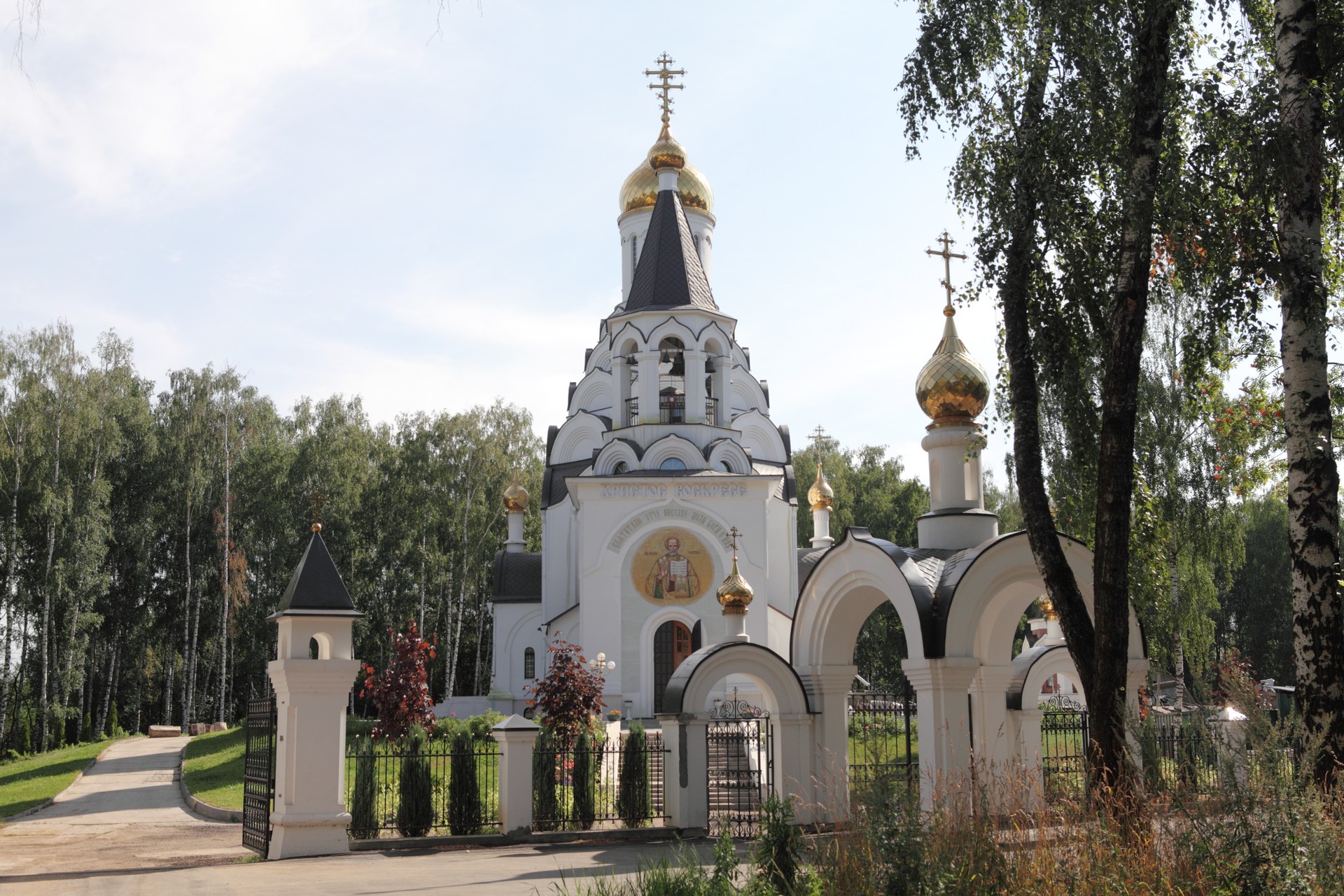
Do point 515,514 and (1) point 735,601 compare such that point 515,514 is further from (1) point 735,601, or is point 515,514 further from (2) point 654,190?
(1) point 735,601


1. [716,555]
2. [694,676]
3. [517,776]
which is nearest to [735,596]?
[694,676]

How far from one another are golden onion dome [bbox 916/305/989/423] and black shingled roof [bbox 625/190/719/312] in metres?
12.8

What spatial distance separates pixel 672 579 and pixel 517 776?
12315 mm

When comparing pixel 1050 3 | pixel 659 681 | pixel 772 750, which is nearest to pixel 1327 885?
pixel 1050 3

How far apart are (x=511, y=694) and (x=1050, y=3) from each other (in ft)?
77.7

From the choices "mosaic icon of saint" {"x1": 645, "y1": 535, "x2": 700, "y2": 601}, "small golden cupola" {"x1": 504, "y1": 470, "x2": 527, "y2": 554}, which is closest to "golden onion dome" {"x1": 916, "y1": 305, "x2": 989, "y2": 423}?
"mosaic icon of saint" {"x1": 645, "y1": 535, "x2": 700, "y2": 601}

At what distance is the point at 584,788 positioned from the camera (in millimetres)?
12727

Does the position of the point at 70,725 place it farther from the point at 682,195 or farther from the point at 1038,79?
the point at 1038,79

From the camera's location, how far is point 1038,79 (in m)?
8.41

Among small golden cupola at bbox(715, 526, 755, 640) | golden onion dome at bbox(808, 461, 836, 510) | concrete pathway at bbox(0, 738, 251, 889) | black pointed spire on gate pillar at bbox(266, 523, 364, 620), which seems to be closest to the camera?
concrete pathway at bbox(0, 738, 251, 889)

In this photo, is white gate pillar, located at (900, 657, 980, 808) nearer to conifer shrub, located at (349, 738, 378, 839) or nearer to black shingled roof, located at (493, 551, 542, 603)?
conifer shrub, located at (349, 738, 378, 839)

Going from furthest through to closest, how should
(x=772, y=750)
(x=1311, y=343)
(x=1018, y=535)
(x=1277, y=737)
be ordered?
(x=772, y=750)
(x=1018, y=535)
(x=1311, y=343)
(x=1277, y=737)

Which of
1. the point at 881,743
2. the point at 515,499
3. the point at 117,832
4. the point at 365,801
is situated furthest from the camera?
the point at 515,499

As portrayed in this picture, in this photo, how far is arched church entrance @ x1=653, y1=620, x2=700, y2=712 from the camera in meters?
24.0
